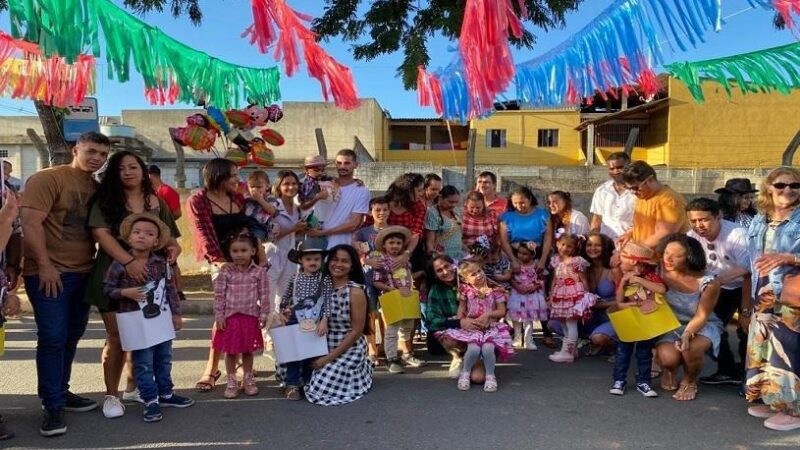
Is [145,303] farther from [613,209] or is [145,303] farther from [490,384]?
[613,209]

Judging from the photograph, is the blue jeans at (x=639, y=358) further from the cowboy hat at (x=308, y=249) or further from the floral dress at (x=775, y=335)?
the cowboy hat at (x=308, y=249)

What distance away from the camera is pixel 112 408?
3.60m

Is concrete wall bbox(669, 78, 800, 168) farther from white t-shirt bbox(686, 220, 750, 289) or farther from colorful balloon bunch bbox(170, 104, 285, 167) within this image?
white t-shirt bbox(686, 220, 750, 289)

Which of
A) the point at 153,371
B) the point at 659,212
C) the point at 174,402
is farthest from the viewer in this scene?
the point at 659,212

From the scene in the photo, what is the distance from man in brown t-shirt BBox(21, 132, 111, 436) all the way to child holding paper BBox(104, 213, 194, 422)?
23 centimetres

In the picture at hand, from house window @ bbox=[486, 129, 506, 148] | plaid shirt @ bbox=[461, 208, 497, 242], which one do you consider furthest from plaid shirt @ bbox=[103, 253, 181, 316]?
house window @ bbox=[486, 129, 506, 148]

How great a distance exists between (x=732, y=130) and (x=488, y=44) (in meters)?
22.8

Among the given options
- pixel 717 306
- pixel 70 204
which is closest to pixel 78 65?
pixel 70 204

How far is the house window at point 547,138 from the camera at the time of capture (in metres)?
27.8

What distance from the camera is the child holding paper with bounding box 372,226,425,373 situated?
4.68 metres

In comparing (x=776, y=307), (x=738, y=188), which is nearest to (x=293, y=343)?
(x=776, y=307)

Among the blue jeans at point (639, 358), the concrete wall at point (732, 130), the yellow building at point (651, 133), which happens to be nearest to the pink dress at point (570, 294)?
the blue jeans at point (639, 358)

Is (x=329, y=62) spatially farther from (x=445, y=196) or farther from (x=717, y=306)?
(x=717, y=306)

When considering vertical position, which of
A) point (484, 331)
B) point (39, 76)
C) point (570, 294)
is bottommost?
point (484, 331)
